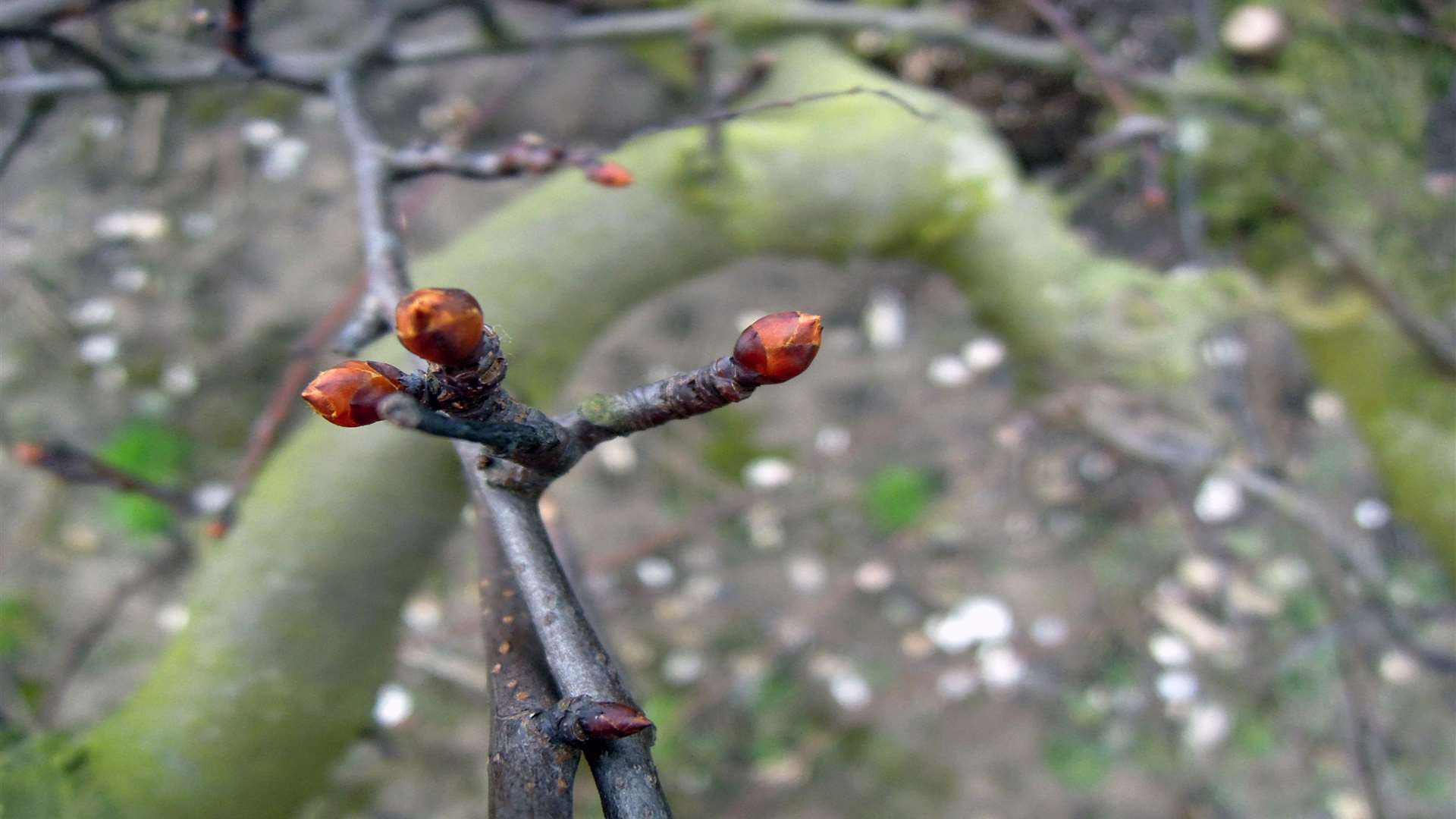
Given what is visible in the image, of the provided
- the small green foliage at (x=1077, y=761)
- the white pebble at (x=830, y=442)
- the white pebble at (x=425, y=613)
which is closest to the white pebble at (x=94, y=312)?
the white pebble at (x=425, y=613)

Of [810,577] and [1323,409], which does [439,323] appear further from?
[1323,409]

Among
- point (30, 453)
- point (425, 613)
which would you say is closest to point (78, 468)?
point (30, 453)

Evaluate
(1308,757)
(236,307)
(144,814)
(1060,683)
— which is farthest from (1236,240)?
(236,307)

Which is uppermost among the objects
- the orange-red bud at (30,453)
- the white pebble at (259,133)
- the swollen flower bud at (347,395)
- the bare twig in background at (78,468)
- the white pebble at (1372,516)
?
the swollen flower bud at (347,395)

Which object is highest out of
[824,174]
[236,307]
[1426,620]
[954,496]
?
[824,174]

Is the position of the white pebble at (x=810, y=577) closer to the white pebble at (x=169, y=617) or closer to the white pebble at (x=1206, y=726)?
the white pebble at (x=1206, y=726)

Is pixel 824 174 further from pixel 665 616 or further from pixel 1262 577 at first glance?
pixel 1262 577
